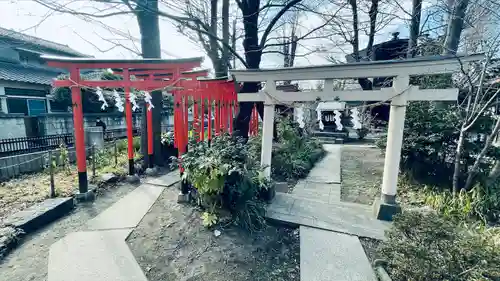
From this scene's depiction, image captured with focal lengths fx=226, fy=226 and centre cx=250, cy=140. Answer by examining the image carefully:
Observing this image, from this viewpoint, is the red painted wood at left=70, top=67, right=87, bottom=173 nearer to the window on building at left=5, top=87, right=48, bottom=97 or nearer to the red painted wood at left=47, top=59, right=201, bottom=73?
the red painted wood at left=47, top=59, right=201, bottom=73

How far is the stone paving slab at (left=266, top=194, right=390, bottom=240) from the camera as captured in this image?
3875 mm

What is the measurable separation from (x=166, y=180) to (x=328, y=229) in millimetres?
4238

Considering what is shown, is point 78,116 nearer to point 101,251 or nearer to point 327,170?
point 101,251

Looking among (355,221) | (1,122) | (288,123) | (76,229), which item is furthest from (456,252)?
(1,122)

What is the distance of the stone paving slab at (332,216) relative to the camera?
3.88 metres

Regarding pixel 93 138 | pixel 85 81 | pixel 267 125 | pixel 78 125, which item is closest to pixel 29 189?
pixel 78 125

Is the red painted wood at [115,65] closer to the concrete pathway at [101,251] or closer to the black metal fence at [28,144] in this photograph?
the concrete pathway at [101,251]

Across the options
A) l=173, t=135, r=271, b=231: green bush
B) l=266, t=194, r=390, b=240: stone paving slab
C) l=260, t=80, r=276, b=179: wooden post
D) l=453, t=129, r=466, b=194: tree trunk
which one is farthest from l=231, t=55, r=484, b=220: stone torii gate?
l=453, t=129, r=466, b=194: tree trunk

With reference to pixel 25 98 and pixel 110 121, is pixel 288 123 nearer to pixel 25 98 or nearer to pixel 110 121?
pixel 110 121

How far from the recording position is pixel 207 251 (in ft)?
10.9

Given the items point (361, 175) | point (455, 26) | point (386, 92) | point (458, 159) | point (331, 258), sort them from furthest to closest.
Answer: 1. point (361, 175)
2. point (455, 26)
3. point (458, 159)
4. point (386, 92)
5. point (331, 258)

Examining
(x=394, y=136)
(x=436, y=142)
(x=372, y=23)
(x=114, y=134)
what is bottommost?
(x=114, y=134)

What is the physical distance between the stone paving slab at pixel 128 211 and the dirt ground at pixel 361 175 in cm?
441

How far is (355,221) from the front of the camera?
163 inches
